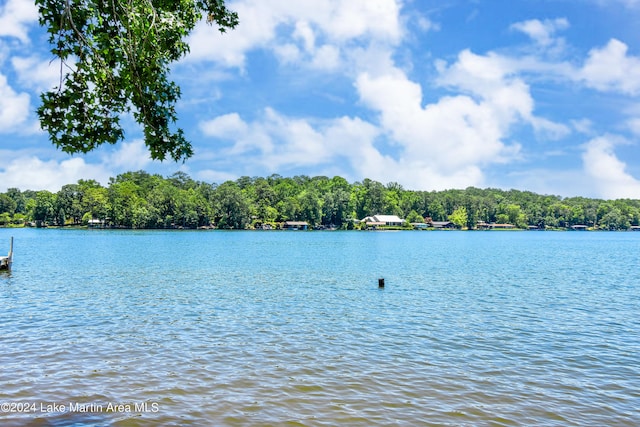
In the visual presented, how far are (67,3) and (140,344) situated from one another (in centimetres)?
1233

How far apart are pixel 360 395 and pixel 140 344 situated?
8439 mm

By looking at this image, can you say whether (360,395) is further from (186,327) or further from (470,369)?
(186,327)

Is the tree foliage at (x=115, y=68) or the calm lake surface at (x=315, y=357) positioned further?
the calm lake surface at (x=315, y=357)

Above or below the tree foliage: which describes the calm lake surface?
below

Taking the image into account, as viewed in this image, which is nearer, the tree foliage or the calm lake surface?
the tree foliage

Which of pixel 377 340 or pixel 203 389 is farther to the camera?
pixel 377 340

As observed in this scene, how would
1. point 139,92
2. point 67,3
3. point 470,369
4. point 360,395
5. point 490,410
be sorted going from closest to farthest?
point 67,3
point 139,92
point 490,410
point 360,395
point 470,369

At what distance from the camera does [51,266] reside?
4262 cm

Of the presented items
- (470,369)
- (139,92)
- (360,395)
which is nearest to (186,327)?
(360,395)

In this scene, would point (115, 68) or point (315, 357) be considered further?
point (315, 357)

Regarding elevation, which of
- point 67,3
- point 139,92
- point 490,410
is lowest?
point 490,410

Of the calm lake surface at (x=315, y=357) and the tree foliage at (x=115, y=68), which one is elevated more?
the tree foliage at (x=115, y=68)

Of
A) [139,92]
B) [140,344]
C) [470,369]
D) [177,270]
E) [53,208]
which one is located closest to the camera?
[139,92]

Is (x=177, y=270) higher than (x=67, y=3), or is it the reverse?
(x=67, y=3)
